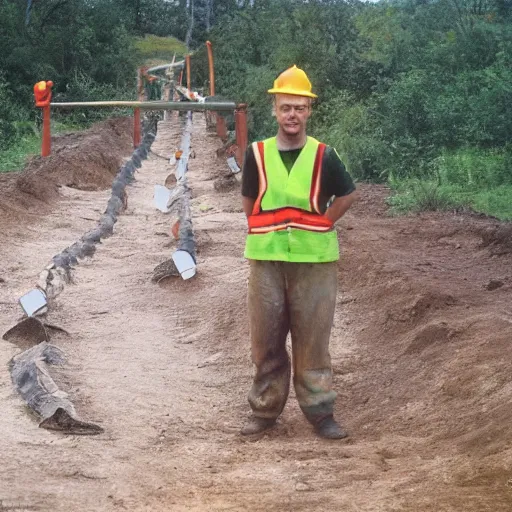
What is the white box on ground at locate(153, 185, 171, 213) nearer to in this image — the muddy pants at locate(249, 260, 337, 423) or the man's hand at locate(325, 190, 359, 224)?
the muddy pants at locate(249, 260, 337, 423)

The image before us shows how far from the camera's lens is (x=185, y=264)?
9859 millimetres

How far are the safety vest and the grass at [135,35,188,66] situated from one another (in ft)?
124

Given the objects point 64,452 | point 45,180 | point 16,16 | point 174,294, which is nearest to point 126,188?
point 45,180

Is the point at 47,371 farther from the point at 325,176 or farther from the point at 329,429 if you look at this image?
the point at 325,176

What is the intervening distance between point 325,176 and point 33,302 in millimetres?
3590

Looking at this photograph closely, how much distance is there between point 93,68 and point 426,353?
95.2 ft

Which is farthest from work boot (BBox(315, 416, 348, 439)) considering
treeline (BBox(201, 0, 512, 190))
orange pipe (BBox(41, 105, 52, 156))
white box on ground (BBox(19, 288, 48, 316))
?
orange pipe (BBox(41, 105, 52, 156))

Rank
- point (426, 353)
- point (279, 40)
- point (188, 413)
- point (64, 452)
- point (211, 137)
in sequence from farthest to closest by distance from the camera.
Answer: point (211, 137)
point (279, 40)
point (426, 353)
point (188, 413)
point (64, 452)

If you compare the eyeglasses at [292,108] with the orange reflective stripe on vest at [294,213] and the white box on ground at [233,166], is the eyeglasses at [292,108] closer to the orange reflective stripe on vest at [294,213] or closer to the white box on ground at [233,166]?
the orange reflective stripe on vest at [294,213]

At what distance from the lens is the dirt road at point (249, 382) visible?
4398mm

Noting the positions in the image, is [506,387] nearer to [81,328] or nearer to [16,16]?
[81,328]

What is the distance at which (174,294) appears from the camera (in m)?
9.56

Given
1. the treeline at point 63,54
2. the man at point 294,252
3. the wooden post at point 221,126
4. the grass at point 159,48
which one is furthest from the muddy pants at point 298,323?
the grass at point 159,48

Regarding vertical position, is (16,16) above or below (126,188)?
above
